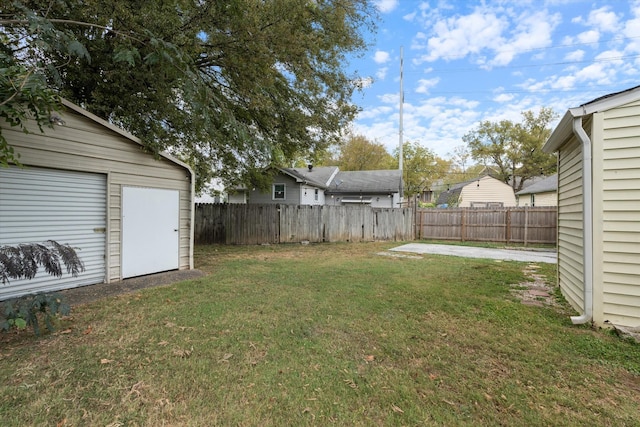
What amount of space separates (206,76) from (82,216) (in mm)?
4461

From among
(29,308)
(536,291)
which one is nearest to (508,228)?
(536,291)

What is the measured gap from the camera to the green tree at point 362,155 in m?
32.7

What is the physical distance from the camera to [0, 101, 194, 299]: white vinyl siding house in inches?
170

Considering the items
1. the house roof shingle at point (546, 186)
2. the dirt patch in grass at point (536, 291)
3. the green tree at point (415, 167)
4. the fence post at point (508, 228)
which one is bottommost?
the dirt patch in grass at point (536, 291)

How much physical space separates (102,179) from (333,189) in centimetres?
1669

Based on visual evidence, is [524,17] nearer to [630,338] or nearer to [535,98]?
[630,338]

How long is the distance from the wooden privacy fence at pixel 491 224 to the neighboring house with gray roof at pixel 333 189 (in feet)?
19.5

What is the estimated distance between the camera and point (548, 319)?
388 centimetres

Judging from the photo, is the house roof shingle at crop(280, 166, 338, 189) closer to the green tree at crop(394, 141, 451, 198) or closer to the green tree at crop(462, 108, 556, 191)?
the green tree at crop(394, 141, 451, 198)

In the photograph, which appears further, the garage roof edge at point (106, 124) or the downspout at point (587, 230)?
the garage roof edge at point (106, 124)

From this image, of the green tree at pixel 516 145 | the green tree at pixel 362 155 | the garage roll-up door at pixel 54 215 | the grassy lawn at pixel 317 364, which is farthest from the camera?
the green tree at pixel 362 155

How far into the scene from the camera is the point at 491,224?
42.8 ft

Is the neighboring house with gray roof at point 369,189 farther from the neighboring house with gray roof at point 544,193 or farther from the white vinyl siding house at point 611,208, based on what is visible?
the white vinyl siding house at point 611,208

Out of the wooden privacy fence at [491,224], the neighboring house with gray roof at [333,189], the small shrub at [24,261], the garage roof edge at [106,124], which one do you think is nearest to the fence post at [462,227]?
the wooden privacy fence at [491,224]
